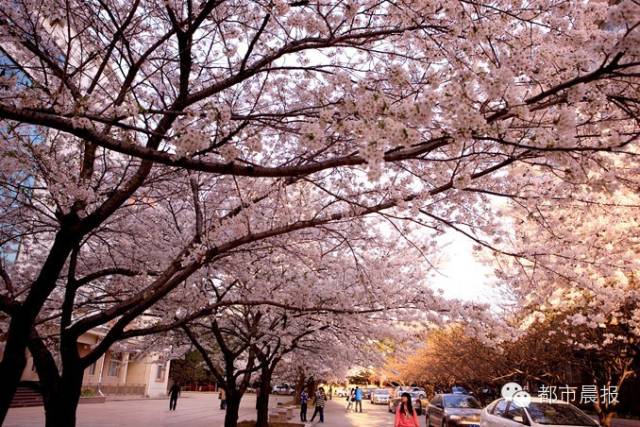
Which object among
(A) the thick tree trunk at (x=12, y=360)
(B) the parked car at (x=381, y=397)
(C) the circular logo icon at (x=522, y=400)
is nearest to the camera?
(A) the thick tree trunk at (x=12, y=360)

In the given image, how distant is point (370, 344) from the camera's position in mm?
14281

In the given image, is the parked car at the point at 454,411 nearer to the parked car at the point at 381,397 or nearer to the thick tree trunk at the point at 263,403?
the thick tree trunk at the point at 263,403

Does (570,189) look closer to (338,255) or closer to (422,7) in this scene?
(422,7)

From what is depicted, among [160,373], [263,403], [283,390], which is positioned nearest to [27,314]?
[263,403]

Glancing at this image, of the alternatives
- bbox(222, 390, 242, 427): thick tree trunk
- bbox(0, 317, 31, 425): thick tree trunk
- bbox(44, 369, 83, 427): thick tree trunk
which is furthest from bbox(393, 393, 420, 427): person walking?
bbox(0, 317, 31, 425): thick tree trunk

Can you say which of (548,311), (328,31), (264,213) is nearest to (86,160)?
(264,213)

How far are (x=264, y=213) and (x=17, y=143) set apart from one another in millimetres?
4033

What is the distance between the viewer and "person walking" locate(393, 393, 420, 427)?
9.30m

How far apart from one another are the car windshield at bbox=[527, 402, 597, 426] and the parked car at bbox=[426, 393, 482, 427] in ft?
17.9

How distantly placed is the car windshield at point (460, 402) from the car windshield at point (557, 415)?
23.7 ft

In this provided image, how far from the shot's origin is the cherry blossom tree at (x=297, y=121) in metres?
3.67

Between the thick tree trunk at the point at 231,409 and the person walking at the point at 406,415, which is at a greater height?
the person walking at the point at 406,415

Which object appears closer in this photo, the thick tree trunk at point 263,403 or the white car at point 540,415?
the white car at point 540,415

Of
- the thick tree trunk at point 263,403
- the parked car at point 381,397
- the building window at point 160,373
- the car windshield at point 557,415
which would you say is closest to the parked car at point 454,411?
the car windshield at point 557,415
